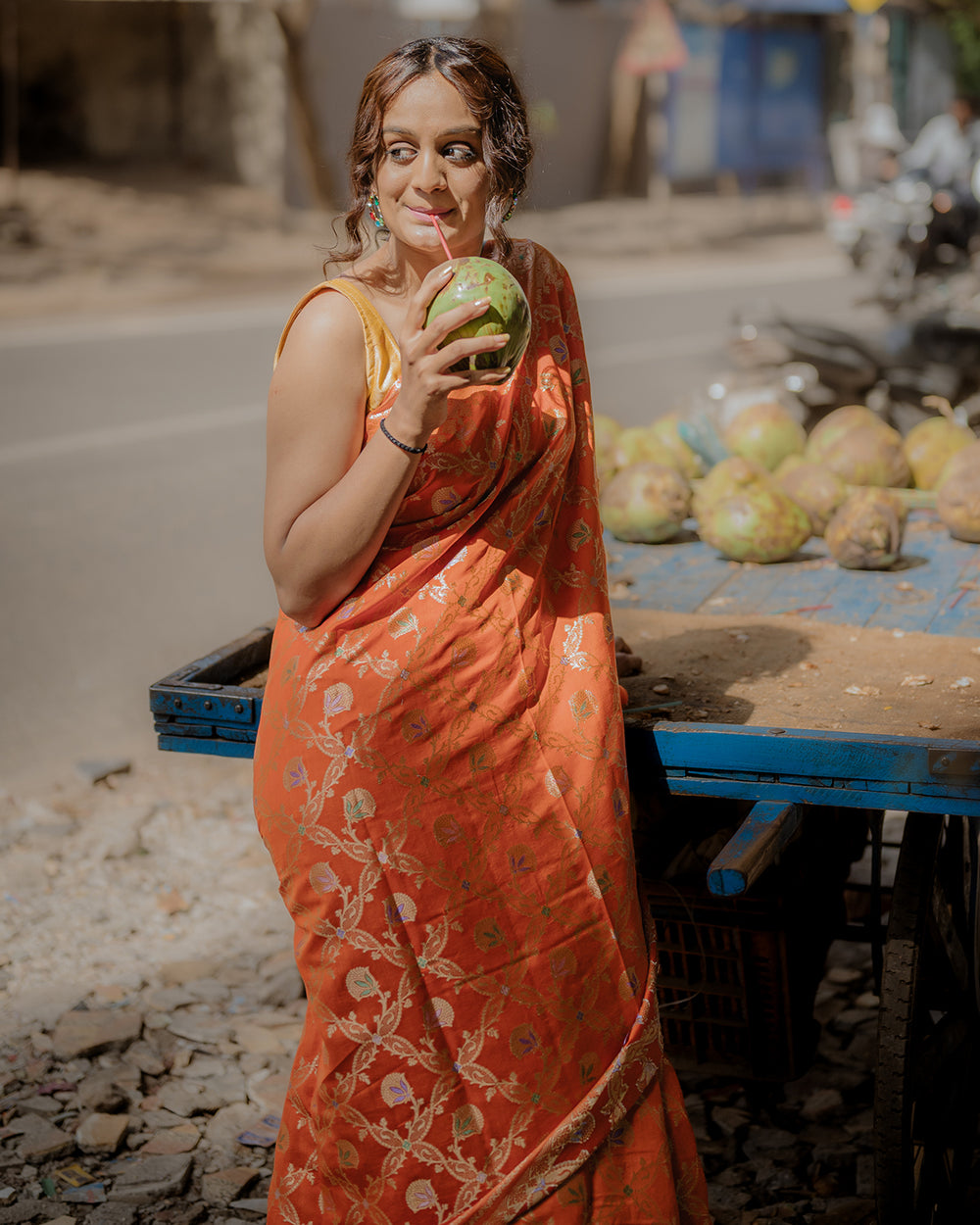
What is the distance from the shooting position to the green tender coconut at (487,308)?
5.40 ft

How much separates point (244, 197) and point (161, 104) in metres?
2.49

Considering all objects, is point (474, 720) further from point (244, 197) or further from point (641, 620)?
point (244, 197)

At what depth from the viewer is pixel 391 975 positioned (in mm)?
1833

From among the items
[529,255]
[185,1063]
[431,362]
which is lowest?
[185,1063]

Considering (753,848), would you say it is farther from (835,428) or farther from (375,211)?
(835,428)

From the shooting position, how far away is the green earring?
6.15ft

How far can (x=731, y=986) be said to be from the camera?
7.91 ft

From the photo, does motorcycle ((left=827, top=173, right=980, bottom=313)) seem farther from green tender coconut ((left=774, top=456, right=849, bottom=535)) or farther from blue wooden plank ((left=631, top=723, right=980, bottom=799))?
blue wooden plank ((left=631, top=723, right=980, bottom=799))

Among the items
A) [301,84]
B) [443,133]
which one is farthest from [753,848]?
[301,84]

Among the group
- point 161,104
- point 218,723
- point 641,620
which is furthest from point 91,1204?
point 161,104

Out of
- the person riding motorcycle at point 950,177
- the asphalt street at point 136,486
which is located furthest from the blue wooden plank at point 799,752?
the person riding motorcycle at point 950,177

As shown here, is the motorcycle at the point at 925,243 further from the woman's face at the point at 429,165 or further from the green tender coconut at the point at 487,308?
the green tender coconut at the point at 487,308

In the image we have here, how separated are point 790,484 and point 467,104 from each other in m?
1.83

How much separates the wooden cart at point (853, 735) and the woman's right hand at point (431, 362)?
68 centimetres
